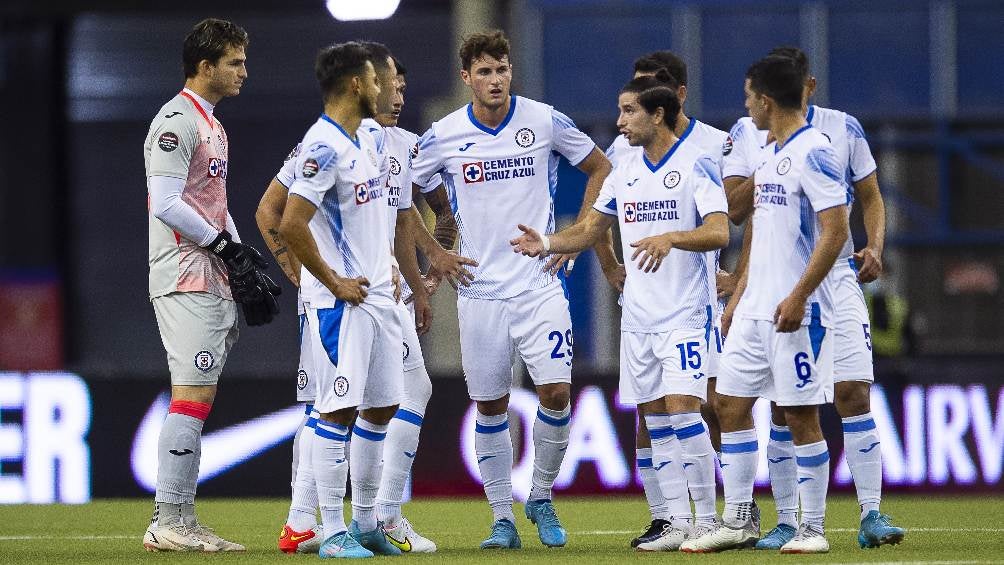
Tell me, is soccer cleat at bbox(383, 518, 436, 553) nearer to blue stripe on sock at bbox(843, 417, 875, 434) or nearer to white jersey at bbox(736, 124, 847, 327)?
white jersey at bbox(736, 124, 847, 327)

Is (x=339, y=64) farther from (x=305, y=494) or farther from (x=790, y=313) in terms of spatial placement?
(x=790, y=313)

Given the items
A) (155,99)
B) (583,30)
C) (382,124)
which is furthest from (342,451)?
(155,99)

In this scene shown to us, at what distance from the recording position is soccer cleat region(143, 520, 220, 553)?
23.3 feet

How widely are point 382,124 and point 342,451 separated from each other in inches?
71.1

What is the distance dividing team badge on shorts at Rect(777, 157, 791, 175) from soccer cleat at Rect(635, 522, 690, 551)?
5.24 ft

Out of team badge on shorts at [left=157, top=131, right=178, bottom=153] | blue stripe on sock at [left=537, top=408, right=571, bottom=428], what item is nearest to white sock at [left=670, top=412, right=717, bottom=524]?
blue stripe on sock at [left=537, top=408, right=571, bottom=428]

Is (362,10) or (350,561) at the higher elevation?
(362,10)

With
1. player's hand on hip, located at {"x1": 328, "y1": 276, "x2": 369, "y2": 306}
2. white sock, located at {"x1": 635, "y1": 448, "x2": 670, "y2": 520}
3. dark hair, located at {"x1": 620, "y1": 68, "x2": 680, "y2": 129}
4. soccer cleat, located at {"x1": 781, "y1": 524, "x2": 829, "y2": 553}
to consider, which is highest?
dark hair, located at {"x1": 620, "y1": 68, "x2": 680, "y2": 129}

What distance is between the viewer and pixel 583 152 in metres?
7.85

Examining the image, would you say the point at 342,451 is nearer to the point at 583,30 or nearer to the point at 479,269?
the point at 479,269

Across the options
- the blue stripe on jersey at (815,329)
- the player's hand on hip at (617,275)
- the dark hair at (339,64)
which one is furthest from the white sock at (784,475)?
the dark hair at (339,64)

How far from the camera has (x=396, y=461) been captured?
24.2 feet

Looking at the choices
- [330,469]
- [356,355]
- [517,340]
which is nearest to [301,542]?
[330,469]

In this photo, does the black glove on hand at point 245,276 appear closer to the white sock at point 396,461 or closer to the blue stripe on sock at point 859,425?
the white sock at point 396,461
